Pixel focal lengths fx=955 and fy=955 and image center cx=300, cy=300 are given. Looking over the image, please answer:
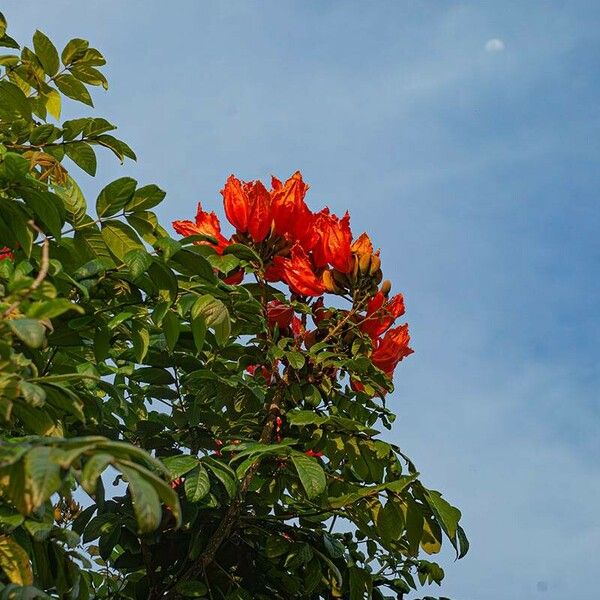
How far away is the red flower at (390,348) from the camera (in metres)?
2.73

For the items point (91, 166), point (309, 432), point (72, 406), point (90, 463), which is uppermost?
point (91, 166)

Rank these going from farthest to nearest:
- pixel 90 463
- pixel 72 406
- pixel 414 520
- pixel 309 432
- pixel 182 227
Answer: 1. pixel 182 227
2. pixel 309 432
3. pixel 414 520
4. pixel 72 406
5. pixel 90 463

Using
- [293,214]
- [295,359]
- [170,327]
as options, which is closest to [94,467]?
[170,327]

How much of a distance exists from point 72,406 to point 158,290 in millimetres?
632

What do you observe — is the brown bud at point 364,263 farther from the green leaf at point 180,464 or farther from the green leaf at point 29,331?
the green leaf at point 29,331

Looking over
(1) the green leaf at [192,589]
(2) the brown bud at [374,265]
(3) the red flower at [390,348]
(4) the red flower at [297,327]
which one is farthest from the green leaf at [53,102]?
(1) the green leaf at [192,589]

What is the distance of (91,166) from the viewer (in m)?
2.74

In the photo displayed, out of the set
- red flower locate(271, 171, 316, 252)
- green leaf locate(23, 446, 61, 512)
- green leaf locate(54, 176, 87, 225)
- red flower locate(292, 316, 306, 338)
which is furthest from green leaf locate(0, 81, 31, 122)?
green leaf locate(23, 446, 61, 512)

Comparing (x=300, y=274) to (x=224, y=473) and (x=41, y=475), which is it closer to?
(x=224, y=473)

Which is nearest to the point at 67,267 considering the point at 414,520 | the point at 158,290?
the point at 158,290

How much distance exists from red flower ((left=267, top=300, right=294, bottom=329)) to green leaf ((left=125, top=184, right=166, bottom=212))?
0.54 m

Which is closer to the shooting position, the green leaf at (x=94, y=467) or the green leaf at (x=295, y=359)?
the green leaf at (x=94, y=467)

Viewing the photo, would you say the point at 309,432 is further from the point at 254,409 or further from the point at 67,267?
the point at 67,267

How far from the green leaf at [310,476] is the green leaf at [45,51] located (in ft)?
4.52
